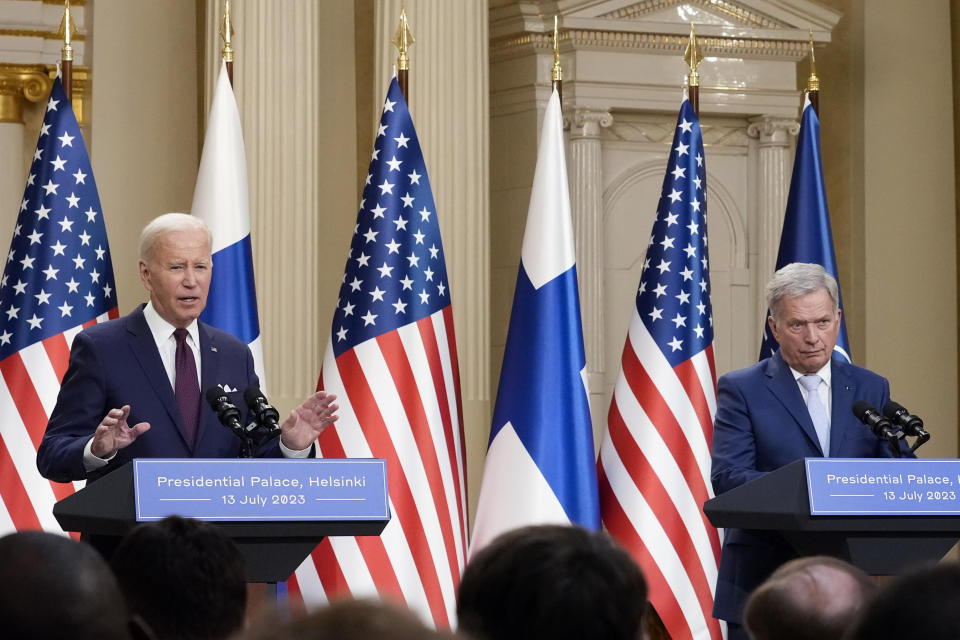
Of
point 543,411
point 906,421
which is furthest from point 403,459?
point 906,421

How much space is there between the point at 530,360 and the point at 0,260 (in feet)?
8.97

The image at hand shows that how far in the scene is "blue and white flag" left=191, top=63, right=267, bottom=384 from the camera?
235 inches

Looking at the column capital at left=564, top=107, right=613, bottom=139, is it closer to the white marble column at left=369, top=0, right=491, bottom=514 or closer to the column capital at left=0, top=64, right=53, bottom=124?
the white marble column at left=369, top=0, right=491, bottom=514

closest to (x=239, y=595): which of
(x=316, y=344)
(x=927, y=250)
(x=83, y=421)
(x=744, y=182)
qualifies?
(x=83, y=421)

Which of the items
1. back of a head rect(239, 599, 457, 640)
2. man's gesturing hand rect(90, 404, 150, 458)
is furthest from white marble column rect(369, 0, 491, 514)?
back of a head rect(239, 599, 457, 640)

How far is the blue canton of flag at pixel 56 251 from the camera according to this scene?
19.3ft

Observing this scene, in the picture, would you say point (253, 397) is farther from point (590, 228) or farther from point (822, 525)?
point (590, 228)

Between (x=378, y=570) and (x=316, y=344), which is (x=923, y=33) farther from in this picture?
(x=378, y=570)

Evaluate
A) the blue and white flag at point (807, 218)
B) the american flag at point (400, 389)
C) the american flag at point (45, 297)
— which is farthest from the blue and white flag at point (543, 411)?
the american flag at point (45, 297)

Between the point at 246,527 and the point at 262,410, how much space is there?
286mm

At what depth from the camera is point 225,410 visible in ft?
12.2

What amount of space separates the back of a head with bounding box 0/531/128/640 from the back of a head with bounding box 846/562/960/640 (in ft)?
2.20

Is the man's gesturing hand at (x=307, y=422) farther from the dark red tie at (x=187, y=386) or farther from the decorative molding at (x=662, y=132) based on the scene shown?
the decorative molding at (x=662, y=132)

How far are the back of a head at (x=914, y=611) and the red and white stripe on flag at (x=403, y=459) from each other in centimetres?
457
